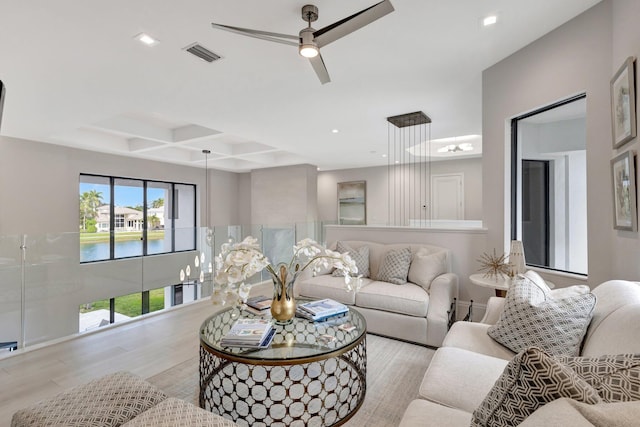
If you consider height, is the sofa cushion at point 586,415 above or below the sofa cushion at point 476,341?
above

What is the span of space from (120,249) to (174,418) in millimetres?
4608

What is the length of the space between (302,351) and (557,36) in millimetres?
3064

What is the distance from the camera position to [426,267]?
339 centimetres

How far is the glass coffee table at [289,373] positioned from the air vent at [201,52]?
84.7 inches

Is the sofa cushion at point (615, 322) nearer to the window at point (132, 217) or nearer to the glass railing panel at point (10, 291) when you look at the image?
the glass railing panel at point (10, 291)

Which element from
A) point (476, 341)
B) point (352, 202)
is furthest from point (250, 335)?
point (352, 202)

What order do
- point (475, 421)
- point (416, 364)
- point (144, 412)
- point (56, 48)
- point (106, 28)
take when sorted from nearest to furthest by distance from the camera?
point (475, 421) < point (144, 412) < point (106, 28) < point (56, 48) < point (416, 364)

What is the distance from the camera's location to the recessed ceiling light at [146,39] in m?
2.32

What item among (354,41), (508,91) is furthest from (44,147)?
(508,91)

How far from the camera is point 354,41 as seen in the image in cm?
253

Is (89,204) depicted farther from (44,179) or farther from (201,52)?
(201,52)

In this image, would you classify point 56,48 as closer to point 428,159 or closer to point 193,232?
point 193,232

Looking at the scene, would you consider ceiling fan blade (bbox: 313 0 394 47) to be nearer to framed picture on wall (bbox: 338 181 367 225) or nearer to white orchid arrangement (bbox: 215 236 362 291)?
white orchid arrangement (bbox: 215 236 362 291)

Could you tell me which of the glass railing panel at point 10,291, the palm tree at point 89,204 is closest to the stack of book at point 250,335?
the glass railing panel at point 10,291
